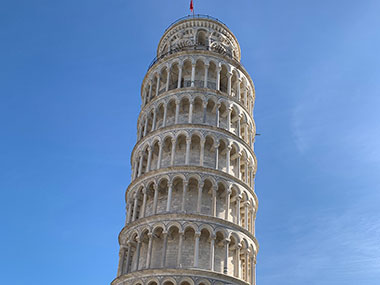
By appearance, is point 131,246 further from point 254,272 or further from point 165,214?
point 254,272

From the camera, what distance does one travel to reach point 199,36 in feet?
133

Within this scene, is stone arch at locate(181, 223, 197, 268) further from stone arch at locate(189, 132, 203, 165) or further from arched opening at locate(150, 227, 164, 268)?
stone arch at locate(189, 132, 203, 165)

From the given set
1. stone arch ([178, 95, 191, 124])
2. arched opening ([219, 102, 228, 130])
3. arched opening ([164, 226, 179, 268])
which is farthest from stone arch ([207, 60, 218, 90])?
arched opening ([164, 226, 179, 268])

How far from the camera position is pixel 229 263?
2866 centimetres

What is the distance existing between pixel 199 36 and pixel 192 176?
648 inches

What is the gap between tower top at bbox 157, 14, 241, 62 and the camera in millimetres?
39875

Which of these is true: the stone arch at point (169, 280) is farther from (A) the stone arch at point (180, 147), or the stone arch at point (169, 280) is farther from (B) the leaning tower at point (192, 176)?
(A) the stone arch at point (180, 147)

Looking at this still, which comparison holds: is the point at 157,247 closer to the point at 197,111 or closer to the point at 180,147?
the point at 180,147

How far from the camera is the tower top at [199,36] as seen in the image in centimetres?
3988

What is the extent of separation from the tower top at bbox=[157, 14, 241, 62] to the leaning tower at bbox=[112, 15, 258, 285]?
36 cm

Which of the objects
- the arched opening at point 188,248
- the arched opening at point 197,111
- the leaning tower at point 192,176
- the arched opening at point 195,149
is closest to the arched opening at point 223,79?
the leaning tower at point 192,176

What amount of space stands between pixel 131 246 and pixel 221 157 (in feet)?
30.8

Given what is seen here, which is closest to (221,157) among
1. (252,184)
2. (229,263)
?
(252,184)

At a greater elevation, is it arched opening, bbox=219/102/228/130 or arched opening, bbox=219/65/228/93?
arched opening, bbox=219/65/228/93
